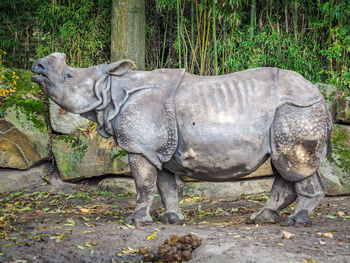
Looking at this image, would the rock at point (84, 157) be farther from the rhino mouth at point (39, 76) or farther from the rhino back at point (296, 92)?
the rhino back at point (296, 92)

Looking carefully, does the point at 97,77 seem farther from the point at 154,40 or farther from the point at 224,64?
the point at 154,40

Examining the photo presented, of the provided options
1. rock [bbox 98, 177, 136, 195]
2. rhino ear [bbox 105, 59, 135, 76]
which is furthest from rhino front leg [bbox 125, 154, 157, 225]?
rock [bbox 98, 177, 136, 195]

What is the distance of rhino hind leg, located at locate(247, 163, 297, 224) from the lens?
6.11m

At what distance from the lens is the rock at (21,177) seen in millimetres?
8555

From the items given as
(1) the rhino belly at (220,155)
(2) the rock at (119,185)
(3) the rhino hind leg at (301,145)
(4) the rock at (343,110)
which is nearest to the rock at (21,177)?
(2) the rock at (119,185)

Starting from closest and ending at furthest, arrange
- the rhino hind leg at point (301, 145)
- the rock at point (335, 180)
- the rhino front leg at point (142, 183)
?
the rhino hind leg at point (301, 145) → the rhino front leg at point (142, 183) → the rock at point (335, 180)

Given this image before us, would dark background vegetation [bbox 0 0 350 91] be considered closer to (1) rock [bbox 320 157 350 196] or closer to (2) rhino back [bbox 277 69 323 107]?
(1) rock [bbox 320 157 350 196]

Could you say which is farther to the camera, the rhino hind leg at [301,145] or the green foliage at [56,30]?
the green foliage at [56,30]

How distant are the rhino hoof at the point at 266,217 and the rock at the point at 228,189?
7.11 feet

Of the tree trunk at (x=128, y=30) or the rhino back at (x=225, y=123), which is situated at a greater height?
the tree trunk at (x=128, y=30)

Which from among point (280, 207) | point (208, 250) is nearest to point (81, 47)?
point (280, 207)

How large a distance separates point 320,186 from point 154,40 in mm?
5278

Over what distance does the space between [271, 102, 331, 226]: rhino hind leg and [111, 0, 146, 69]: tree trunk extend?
4.12 metres

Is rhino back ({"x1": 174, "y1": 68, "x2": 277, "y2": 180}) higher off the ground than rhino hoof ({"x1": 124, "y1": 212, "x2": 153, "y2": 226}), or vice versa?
rhino back ({"x1": 174, "y1": 68, "x2": 277, "y2": 180})
